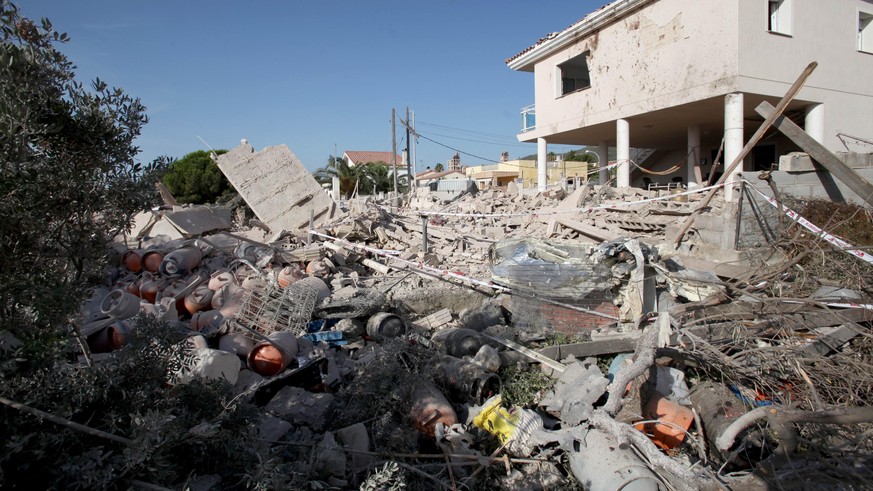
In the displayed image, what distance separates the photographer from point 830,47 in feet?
39.6

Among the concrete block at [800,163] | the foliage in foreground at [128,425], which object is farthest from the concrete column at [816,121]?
the foliage in foreground at [128,425]

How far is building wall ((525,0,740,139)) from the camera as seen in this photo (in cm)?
1086

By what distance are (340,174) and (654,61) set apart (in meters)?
26.1

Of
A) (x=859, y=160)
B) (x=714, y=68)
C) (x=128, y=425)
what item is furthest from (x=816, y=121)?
(x=128, y=425)

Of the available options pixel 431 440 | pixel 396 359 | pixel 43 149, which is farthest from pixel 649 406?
pixel 43 149

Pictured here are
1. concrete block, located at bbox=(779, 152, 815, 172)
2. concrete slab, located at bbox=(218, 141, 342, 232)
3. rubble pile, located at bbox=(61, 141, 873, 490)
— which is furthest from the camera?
concrete slab, located at bbox=(218, 141, 342, 232)

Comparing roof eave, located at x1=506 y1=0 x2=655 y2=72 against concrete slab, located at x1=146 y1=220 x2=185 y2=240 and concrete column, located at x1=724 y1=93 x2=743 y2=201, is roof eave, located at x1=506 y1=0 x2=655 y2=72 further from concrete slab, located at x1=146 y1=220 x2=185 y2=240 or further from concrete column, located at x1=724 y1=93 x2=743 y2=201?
concrete slab, located at x1=146 y1=220 x2=185 y2=240

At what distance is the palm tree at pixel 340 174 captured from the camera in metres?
34.6

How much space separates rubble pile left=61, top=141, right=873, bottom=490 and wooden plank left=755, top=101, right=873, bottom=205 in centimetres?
106

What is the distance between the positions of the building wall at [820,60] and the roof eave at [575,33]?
290 centimetres

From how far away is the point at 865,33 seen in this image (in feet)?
43.3

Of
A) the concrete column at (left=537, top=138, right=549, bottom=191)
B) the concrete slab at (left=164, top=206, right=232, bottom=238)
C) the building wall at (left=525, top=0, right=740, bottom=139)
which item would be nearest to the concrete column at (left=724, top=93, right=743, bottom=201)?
the building wall at (left=525, top=0, right=740, bottom=139)

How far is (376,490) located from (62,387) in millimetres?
1679

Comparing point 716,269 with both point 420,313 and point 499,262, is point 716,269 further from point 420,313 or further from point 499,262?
point 420,313
